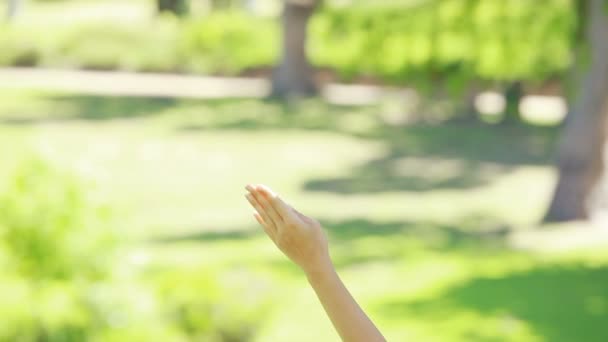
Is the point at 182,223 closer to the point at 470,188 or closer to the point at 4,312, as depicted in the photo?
the point at 470,188

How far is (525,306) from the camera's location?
9266mm

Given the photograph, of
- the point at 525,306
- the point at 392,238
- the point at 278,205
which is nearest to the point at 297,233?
the point at 278,205

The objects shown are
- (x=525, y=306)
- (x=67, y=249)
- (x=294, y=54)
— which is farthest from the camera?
(x=294, y=54)

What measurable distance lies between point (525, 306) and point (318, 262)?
7.30 metres

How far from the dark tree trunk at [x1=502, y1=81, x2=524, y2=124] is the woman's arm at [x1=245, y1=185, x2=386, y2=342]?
22.4 m

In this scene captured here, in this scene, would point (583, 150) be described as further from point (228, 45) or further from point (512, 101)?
point (228, 45)

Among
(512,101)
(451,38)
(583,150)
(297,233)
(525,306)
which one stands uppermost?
(297,233)

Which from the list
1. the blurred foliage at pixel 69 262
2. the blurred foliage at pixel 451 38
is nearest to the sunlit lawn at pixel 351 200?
the blurred foliage at pixel 69 262

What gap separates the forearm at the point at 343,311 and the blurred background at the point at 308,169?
3.12m

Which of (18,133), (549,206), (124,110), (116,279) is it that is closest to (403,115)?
(124,110)

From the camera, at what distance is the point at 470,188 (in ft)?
53.4

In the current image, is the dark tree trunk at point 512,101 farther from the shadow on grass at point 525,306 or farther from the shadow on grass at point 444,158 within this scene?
the shadow on grass at point 525,306

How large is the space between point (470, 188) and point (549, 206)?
10.8ft

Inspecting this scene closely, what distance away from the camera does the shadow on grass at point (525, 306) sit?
28.1ft
